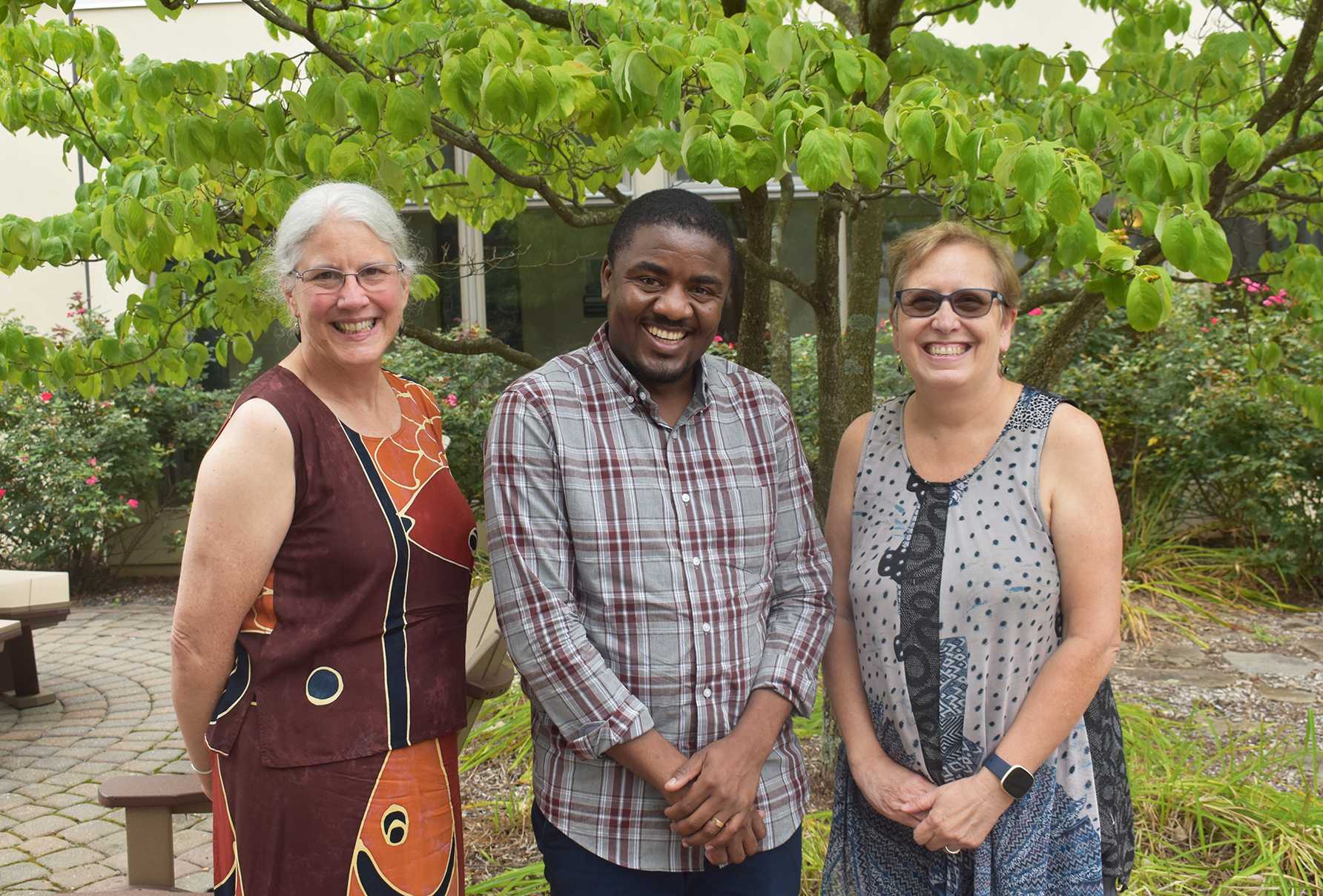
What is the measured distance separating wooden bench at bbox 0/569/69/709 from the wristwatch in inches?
206

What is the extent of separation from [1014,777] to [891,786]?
0.79 feet

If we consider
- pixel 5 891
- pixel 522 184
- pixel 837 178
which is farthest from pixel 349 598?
pixel 5 891

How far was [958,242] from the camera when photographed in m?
1.98

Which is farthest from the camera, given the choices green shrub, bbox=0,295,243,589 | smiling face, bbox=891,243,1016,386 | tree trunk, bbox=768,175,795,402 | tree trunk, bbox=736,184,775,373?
green shrub, bbox=0,295,243,589

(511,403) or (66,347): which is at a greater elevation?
(66,347)

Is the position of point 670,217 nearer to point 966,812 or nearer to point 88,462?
point 966,812

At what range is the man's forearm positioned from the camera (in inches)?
68.5

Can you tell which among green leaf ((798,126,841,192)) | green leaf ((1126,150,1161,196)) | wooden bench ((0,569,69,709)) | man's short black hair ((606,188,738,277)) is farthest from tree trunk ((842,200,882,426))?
wooden bench ((0,569,69,709))

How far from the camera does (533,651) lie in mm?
1747

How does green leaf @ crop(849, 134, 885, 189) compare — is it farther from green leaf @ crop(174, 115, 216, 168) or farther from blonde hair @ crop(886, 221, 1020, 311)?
green leaf @ crop(174, 115, 216, 168)

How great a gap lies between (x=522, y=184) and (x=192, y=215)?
0.92 meters

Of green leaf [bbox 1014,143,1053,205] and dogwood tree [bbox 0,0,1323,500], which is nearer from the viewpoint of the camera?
green leaf [bbox 1014,143,1053,205]

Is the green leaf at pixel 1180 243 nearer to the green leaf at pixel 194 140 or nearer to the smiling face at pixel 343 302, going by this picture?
the smiling face at pixel 343 302

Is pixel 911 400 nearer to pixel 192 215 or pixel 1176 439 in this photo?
pixel 192 215
